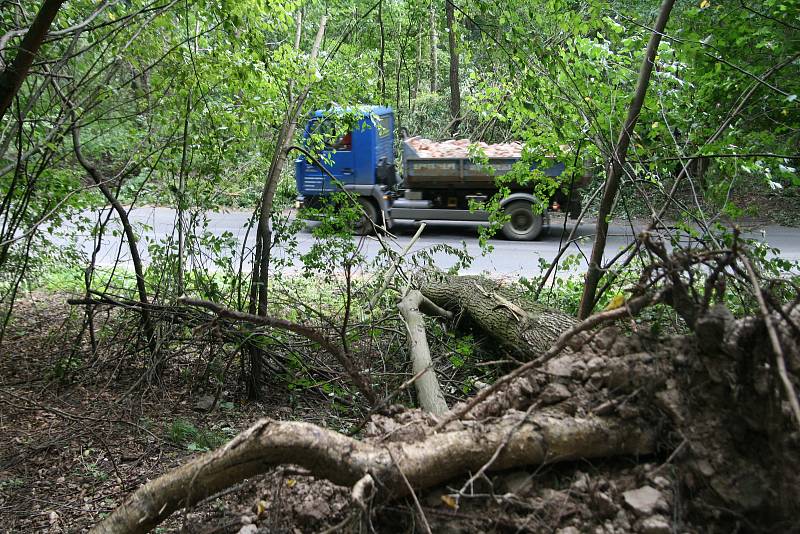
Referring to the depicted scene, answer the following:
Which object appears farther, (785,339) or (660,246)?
(660,246)

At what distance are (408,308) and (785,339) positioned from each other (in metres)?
3.82

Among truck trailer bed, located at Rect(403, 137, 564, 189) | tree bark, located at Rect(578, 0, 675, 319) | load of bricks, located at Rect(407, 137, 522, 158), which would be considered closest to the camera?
tree bark, located at Rect(578, 0, 675, 319)

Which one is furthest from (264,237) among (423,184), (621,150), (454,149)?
(454,149)

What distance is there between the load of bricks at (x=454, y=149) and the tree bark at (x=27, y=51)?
8.85 meters

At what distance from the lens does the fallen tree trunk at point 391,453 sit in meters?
2.20

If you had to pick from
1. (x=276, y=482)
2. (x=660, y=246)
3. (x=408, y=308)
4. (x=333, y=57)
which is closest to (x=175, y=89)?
(x=333, y=57)

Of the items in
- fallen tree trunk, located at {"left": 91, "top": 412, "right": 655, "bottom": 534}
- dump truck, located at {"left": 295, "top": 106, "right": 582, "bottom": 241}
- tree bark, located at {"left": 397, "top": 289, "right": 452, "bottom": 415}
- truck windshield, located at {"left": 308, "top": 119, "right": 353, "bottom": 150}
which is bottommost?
tree bark, located at {"left": 397, "top": 289, "right": 452, "bottom": 415}

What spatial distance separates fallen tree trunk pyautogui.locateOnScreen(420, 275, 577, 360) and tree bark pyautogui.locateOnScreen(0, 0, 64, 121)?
13.2 feet

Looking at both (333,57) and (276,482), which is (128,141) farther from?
(276,482)

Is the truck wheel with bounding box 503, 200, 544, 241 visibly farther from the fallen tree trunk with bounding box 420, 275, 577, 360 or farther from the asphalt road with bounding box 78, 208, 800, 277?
the fallen tree trunk with bounding box 420, 275, 577, 360

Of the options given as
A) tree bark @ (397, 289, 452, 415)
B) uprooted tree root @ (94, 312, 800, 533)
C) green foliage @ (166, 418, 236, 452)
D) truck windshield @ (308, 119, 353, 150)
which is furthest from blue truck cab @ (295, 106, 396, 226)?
uprooted tree root @ (94, 312, 800, 533)

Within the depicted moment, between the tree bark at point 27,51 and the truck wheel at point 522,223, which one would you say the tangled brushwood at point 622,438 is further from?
the truck wheel at point 522,223

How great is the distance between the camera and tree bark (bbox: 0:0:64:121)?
3406mm

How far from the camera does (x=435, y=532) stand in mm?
2170
